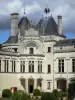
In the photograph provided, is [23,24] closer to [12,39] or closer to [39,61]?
[12,39]

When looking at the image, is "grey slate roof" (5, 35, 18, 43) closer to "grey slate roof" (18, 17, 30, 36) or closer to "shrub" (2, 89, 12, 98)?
"grey slate roof" (18, 17, 30, 36)

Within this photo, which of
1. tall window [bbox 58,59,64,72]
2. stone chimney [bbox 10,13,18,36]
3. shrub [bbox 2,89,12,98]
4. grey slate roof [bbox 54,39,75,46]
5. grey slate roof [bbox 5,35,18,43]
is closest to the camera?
shrub [bbox 2,89,12,98]

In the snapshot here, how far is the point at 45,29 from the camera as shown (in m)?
56.0

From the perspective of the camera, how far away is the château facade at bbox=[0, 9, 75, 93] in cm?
5225

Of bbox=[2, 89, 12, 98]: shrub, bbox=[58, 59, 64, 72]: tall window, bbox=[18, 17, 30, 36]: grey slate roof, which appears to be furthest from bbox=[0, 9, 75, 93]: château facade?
bbox=[2, 89, 12, 98]: shrub

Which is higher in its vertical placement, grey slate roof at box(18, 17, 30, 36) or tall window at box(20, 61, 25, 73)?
grey slate roof at box(18, 17, 30, 36)

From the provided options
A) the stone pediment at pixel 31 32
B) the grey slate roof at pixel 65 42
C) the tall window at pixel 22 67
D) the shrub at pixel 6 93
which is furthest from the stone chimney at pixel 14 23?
the shrub at pixel 6 93

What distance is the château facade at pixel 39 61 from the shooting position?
52.2m

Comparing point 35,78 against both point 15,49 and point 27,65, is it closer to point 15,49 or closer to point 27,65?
point 27,65

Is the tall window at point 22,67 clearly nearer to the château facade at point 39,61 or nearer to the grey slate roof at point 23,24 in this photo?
the château facade at point 39,61

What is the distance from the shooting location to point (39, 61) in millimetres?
54031

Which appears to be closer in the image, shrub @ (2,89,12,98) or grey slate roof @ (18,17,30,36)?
shrub @ (2,89,12,98)

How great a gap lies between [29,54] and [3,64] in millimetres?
4181

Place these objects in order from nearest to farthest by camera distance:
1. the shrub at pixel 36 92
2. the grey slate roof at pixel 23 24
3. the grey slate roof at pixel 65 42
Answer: the shrub at pixel 36 92 < the grey slate roof at pixel 65 42 < the grey slate roof at pixel 23 24
